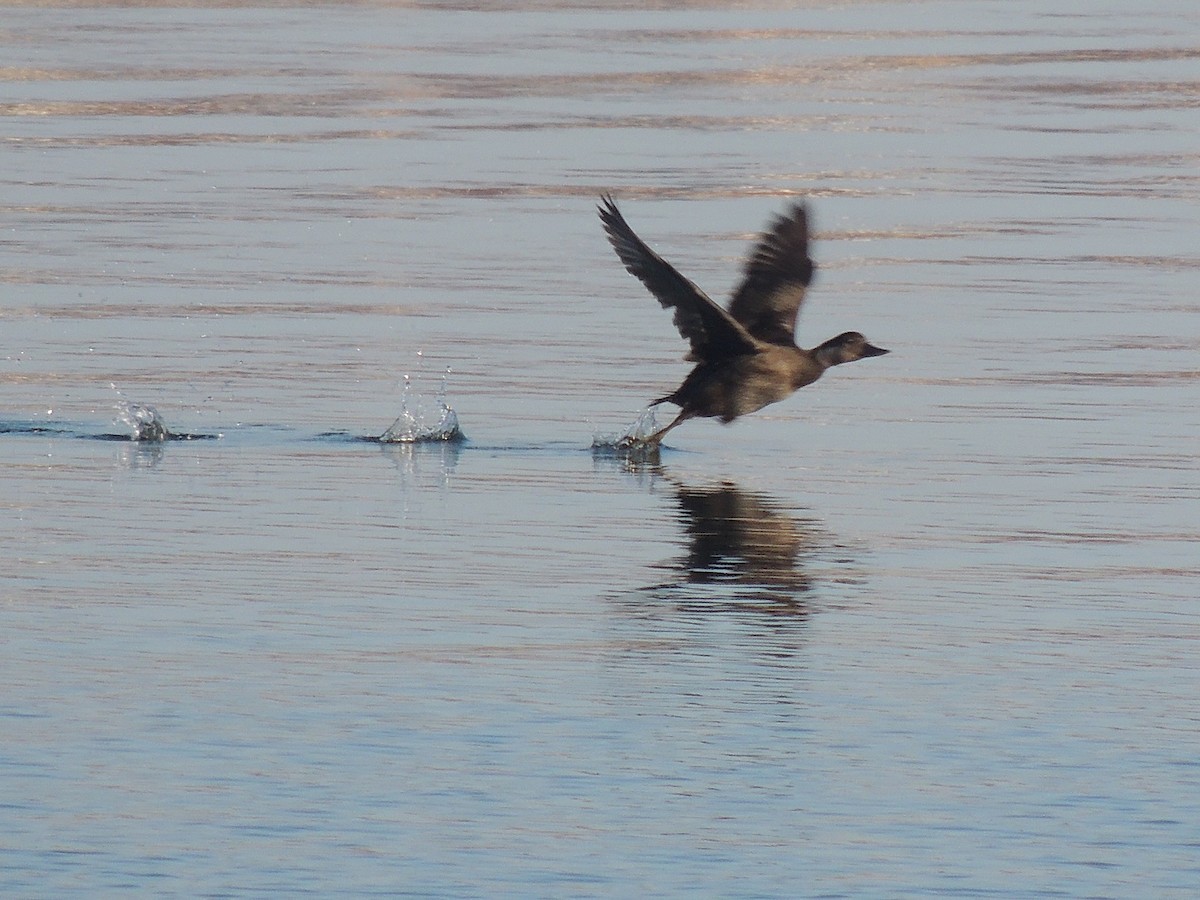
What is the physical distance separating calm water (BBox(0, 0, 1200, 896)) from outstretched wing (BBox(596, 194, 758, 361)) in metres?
0.47

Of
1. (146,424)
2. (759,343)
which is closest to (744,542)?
(759,343)

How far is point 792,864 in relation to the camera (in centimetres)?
663

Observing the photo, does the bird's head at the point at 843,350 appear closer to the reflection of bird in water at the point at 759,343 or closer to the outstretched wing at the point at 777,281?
the reflection of bird in water at the point at 759,343

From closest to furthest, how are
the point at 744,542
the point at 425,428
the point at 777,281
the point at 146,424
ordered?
1. the point at 744,542
2. the point at 146,424
3. the point at 425,428
4. the point at 777,281

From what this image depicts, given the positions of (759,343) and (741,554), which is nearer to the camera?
(741,554)

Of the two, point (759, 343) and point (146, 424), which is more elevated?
point (759, 343)

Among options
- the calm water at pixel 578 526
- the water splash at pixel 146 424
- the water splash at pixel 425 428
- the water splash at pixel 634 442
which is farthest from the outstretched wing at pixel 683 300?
the water splash at pixel 146 424

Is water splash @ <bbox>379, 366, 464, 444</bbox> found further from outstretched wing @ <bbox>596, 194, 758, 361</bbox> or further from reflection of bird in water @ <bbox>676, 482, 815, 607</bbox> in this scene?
reflection of bird in water @ <bbox>676, 482, 815, 607</bbox>

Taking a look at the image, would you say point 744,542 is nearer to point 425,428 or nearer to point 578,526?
point 578,526

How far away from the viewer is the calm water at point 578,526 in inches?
271

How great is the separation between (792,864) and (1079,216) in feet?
40.9

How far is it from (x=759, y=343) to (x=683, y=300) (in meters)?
0.55

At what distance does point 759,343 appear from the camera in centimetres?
1216

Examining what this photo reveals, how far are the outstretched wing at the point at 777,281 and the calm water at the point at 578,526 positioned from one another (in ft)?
1.55
